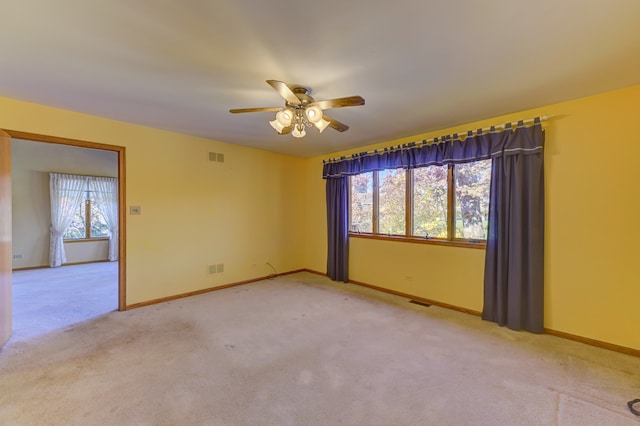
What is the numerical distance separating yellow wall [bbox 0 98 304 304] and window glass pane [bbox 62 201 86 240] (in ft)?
14.3

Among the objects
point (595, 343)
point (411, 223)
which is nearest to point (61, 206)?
point (411, 223)

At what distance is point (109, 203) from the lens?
684 cm

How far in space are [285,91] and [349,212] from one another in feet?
10.2

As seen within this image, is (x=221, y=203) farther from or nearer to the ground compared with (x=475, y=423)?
farther from the ground

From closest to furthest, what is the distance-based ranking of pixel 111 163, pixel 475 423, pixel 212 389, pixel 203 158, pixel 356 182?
pixel 475 423, pixel 212 389, pixel 203 158, pixel 356 182, pixel 111 163

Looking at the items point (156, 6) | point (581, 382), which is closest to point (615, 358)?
point (581, 382)

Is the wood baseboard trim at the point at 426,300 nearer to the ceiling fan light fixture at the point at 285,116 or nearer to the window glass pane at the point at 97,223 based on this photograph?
the ceiling fan light fixture at the point at 285,116

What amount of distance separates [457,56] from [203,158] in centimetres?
350

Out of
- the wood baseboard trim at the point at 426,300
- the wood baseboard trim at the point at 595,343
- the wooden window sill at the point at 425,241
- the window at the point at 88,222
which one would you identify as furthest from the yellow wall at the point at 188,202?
the window at the point at 88,222

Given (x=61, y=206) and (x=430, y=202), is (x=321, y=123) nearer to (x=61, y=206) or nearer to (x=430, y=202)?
(x=430, y=202)

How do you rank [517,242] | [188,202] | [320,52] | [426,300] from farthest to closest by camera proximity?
[188,202]
[426,300]
[517,242]
[320,52]

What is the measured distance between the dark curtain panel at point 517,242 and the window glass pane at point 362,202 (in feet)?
6.02

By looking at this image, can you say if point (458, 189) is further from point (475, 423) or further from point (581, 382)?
point (475, 423)

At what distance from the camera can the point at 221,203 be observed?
436 centimetres
